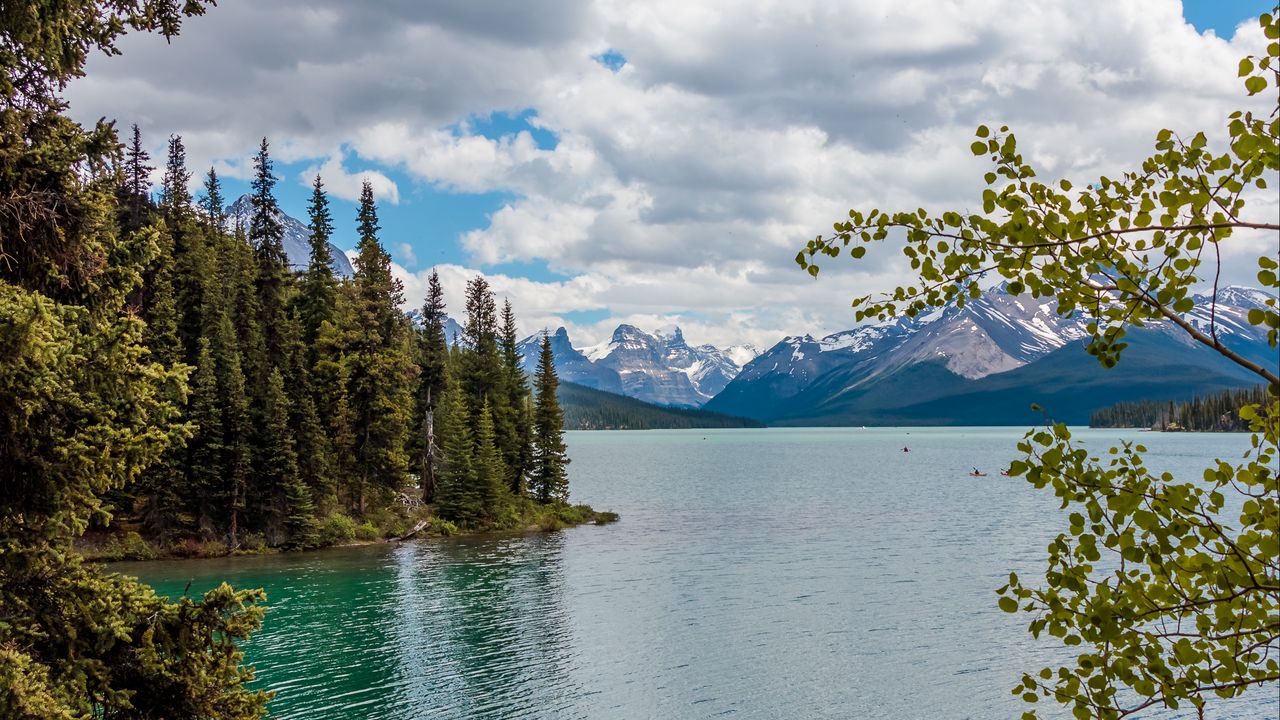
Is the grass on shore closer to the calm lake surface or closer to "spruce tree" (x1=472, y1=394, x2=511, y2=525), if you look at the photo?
"spruce tree" (x1=472, y1=394, x2=511, y2=525)

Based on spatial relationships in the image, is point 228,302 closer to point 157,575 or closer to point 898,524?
point 157,575

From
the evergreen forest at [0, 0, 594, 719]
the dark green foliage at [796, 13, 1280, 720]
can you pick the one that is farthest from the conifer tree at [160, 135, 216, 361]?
the dark green foliage at [796, 13, 1280, 720]

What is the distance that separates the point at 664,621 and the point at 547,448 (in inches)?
1434

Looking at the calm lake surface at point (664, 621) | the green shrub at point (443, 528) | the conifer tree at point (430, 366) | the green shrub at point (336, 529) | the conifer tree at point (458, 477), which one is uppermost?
the conifer tree at point (430, 366)

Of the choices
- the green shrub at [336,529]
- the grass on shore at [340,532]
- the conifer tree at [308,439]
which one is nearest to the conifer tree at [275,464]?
the conifer tree at [308,439]

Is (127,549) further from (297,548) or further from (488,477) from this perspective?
(488,477)

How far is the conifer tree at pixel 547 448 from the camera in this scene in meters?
71.0

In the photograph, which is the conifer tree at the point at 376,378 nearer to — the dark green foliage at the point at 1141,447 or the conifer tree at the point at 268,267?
the conifer tree at the point at 268,267

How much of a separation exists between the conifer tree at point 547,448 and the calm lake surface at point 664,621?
7831mm

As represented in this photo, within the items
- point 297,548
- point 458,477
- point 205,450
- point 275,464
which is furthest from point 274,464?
point 458,477

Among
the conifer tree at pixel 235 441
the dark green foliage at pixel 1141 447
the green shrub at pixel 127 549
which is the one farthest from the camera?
the conifer tree at pixel 235 441

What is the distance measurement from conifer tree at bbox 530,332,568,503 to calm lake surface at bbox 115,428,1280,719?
783 centimetres

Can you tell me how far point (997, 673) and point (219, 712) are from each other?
82.8 feet

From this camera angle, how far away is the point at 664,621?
35.8 metres
